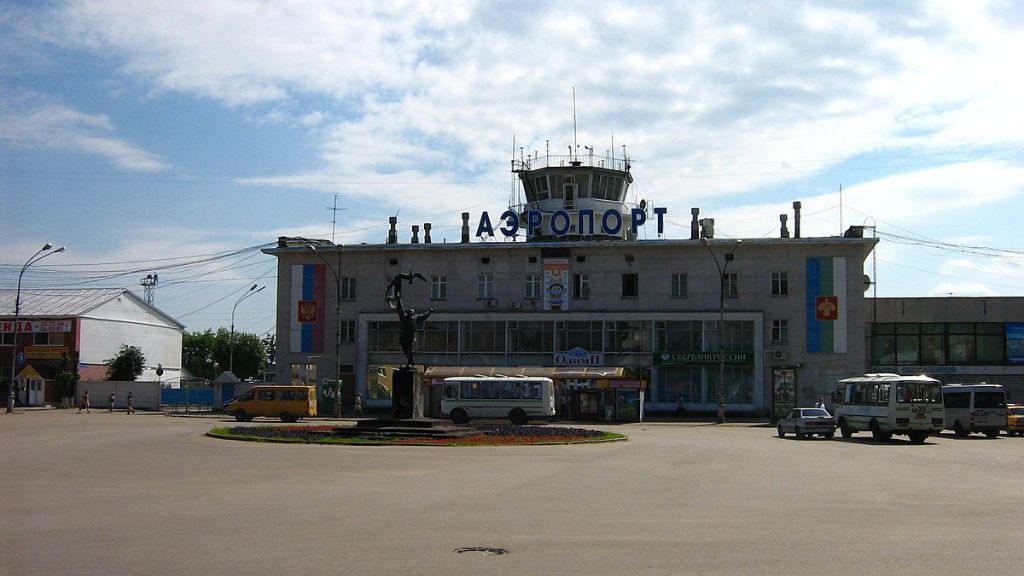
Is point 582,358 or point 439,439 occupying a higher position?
point 582,358

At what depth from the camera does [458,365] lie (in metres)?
64.9

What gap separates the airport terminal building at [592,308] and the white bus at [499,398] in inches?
335

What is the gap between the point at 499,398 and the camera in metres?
50.3

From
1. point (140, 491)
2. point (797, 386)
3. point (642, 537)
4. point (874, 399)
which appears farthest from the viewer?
point (797, 386)

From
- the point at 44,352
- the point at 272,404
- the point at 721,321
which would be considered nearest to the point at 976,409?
the point at 721,321

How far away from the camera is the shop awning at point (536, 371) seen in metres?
59.8

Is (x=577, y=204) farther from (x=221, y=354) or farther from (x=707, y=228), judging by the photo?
(x=221, y=354)

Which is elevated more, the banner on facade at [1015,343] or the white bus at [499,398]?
the banner on facade at [1015,343]

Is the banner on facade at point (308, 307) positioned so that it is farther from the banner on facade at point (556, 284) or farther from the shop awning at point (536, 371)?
the banner on facade at point (556, 284)

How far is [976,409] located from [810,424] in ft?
26.8

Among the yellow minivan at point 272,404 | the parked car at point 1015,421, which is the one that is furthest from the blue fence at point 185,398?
the parked car at point 1015,421

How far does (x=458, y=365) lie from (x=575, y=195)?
15.0m

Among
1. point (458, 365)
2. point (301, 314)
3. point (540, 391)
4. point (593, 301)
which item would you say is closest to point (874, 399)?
point (540, 391)

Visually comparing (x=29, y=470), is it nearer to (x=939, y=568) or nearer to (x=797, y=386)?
(x=939, y=568)
